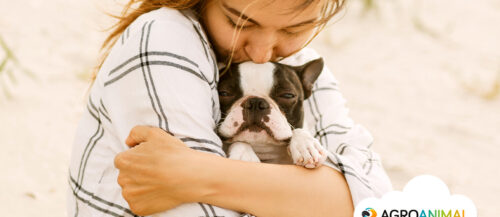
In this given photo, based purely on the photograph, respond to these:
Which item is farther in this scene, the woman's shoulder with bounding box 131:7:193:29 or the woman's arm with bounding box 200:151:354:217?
the woman's shoulder with bounding box 131:7:193:29

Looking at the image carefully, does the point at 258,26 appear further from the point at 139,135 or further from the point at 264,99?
the point at 139,135

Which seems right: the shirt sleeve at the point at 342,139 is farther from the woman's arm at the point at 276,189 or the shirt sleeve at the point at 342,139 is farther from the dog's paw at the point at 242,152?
the dog's paw at the point at 242,152

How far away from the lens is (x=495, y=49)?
3.88 meters

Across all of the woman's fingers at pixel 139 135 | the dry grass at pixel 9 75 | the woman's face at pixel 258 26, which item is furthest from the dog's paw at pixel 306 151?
the dry grass at pixel 9 75

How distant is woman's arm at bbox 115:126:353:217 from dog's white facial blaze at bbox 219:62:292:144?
18 centimetres

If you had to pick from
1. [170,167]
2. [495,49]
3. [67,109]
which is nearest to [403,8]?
[495,49]

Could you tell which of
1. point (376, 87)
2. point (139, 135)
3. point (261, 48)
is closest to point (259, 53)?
point (261, 48)

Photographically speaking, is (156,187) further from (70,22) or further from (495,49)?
(495,49)

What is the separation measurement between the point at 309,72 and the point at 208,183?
580 mm

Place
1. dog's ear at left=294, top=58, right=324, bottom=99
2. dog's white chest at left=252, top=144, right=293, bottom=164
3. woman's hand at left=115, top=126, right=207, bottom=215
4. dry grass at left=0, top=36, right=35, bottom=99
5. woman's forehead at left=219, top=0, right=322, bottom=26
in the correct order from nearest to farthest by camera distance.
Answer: woman's hand at left=115, top=126, right=207, bottom=215, woman's forehead at left=219, top=0, right=322, bottom=26, dog's white chest at left=252, top=144, right=293, bottom=164, dog's ear at left=294, top=58, right=324, bottom=99, dry grass at left=0, top=36, right=35, bottom=99

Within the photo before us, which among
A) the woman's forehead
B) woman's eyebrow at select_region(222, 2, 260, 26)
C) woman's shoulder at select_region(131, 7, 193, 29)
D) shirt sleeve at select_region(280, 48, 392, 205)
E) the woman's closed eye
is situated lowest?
shirt sleeve at select_region(280, 48, 392, 205)

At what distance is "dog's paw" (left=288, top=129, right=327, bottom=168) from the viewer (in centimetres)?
130

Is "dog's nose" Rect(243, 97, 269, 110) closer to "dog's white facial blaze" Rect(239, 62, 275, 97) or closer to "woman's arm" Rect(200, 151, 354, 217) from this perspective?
"dog's white facial blaze" Rect(239, 62, 275, 97)

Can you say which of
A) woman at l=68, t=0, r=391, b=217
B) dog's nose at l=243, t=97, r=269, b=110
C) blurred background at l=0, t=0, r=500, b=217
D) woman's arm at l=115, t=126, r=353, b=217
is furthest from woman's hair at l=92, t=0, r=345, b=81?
blurred background at l=0, t=0, r=500, b=217
